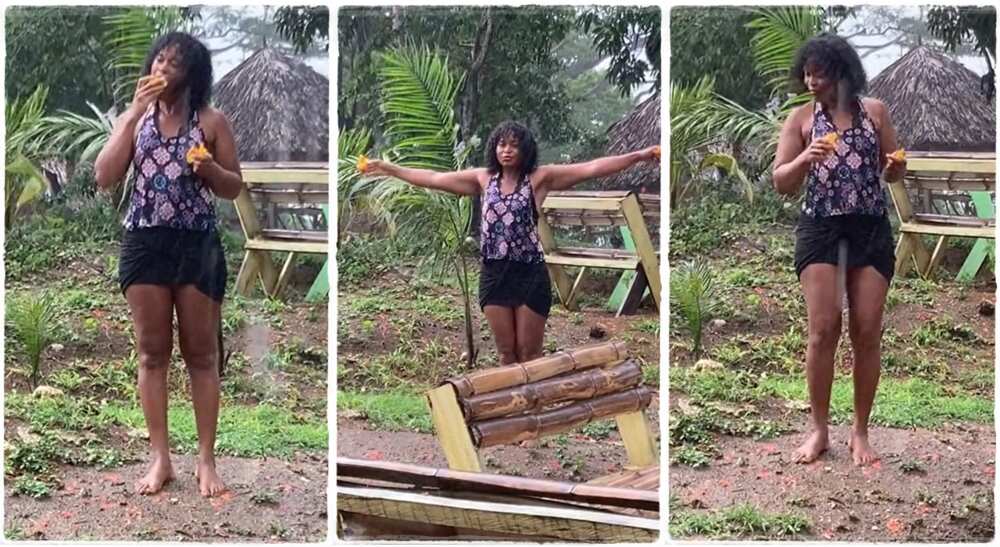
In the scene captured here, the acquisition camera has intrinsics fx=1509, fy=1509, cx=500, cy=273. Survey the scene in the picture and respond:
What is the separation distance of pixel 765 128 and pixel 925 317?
2.85ft

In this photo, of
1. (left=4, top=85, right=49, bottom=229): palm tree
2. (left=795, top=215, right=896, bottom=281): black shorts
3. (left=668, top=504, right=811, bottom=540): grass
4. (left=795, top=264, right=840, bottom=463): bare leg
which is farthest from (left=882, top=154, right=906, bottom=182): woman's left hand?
(left=4, top=85, right=49, bottom=229): palm tree

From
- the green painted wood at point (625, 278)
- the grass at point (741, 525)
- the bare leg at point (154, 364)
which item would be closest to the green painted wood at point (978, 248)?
the grass at point (741, 525)

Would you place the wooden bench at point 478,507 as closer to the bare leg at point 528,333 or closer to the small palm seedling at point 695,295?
the bare leg at point 528,333

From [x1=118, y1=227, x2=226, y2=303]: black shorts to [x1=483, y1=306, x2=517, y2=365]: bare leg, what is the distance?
3.08 ft

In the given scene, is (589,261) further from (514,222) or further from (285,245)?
(285,245)

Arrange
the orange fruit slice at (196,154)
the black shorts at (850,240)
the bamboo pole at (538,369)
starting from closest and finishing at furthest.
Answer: the orange fruit slice at (196,154), the black shorts at (850,240), the bamboo pole at (538,369)

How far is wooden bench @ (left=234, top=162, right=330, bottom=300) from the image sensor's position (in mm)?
5152

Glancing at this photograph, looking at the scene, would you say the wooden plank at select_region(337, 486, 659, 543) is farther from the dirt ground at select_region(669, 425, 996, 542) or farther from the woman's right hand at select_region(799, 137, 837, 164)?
the woman's right hand at select_region(799, 137, 837, 164)

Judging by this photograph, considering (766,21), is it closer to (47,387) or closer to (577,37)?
(577,37)

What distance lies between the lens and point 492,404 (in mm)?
5215

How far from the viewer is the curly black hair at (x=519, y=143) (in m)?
5.22

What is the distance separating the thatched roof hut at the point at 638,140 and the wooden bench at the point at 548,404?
1.85 feet

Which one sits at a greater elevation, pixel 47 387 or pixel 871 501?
pixel 47 387

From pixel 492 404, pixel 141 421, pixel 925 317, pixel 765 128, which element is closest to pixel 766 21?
pixel 765 128
